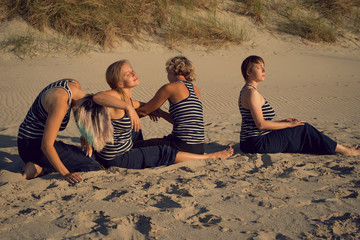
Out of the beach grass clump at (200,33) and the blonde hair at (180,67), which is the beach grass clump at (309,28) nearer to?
the beach grass clump at (200,33)

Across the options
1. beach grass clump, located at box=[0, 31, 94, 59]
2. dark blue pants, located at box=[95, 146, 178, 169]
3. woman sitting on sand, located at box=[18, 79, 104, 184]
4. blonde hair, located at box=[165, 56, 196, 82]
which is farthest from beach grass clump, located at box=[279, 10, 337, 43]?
woman sitting on sand, located at box=[18, 79, 104, 184]

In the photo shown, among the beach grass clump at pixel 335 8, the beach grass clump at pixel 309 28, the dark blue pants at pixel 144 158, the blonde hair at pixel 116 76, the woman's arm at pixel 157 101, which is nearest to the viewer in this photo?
the blonde hair at pixel 116 76

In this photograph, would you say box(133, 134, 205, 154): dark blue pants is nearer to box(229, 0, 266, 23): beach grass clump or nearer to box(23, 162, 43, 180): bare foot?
box(23, 162, 43, 180): bare foot

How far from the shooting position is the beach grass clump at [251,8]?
39.0 ft

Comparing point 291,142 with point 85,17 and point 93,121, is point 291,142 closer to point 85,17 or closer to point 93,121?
point 93,121

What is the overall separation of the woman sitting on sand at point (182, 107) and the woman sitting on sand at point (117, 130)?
0.45 feet

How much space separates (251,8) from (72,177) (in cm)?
957

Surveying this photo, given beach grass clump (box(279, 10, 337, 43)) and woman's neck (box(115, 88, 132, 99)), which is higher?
beach grass clump (box(279, 10, 337, 43))

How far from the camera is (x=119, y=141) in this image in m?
3.89

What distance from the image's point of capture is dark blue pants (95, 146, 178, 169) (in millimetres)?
4004

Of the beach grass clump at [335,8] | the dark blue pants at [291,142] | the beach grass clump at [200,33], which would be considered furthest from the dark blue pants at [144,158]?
the beach grass clump at [335,8]

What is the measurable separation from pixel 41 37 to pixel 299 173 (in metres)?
7.97

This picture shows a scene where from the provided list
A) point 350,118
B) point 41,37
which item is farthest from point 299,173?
point 41,37

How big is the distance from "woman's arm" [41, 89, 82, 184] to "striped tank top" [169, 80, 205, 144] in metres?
1.15
